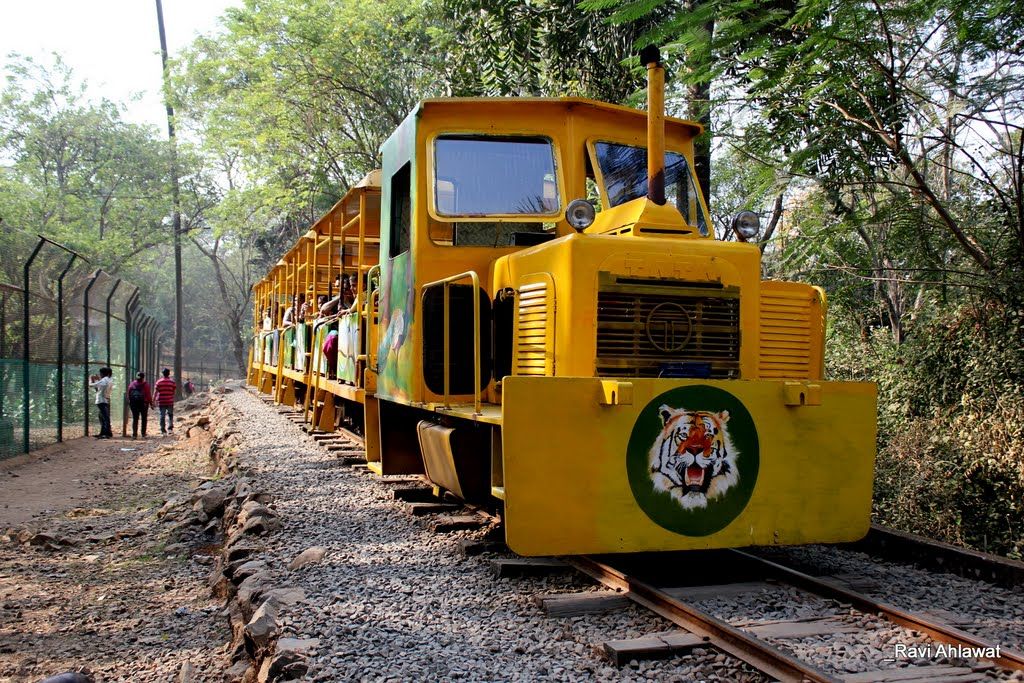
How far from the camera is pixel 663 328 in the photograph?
503 cm

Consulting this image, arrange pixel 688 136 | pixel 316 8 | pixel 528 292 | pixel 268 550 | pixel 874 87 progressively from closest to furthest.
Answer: pixel 528 292 < pixel 268 550 < pixel 688 136 < pixel 874 87 < pixel 316 8

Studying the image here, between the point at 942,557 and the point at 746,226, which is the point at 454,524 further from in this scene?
the point at 942,557

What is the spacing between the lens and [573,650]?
3980mm

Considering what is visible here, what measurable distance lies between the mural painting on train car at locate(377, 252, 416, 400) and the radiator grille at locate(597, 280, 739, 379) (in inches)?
68.1

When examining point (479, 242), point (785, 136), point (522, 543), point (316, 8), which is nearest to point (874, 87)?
point (785, 136)

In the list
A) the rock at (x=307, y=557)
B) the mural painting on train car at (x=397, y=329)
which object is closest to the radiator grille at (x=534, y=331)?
the mural painting on train car at (x=397, y=329)

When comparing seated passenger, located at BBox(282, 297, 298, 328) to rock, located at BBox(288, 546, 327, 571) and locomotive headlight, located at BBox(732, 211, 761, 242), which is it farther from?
locomotive headlight, located at BBox(732, 211, 761, 242)

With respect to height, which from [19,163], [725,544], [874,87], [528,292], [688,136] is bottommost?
[725,544]

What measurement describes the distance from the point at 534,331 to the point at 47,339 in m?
11.5

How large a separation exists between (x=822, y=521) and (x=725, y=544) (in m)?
0.64

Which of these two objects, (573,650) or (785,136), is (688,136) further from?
(573,650)

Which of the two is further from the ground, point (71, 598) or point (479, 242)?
point (479, 242)

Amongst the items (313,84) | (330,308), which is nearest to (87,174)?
(313,84)

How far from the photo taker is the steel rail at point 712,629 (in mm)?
3502
